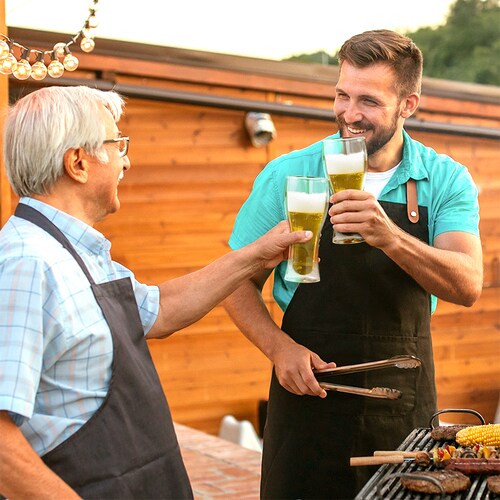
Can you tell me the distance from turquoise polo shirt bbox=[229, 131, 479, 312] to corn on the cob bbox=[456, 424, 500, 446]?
746 mm

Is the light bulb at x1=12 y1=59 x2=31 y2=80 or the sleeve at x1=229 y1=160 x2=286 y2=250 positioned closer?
the sleeve at x1=229 y1=160 x2=286 y2=250

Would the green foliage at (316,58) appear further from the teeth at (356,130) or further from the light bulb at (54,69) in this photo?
the teeth at (356,130)

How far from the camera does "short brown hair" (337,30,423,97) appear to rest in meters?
3.18

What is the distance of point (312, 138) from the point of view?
8.34 metres

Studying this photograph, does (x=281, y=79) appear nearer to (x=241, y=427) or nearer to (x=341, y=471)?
(x=241, y=427)

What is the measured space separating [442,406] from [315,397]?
20.6 ft

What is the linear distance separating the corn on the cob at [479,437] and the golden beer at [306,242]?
0.64 metres

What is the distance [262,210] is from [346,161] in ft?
1.97

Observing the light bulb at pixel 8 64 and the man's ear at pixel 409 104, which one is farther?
the light bulb at pixel 8 64

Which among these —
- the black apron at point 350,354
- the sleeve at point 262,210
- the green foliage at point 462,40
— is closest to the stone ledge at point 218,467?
the black apron at point 350,354

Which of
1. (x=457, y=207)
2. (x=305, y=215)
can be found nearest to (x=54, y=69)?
(x=305, y=215)

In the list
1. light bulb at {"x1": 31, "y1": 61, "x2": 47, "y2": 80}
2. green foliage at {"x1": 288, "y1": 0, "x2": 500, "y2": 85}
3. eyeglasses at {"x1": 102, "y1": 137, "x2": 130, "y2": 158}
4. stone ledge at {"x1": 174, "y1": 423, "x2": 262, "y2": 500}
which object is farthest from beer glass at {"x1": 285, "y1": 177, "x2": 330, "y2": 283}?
green foliage at {"x1": 288, "y1": 0, "x2": 500, "y2": 85}

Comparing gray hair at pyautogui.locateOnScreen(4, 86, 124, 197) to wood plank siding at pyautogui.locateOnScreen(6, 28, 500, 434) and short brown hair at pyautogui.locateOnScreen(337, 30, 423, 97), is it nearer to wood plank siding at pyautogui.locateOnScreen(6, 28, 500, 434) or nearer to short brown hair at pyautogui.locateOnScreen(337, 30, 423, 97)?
short brown hair at pyautogui.locateOnScreen(337, 30, 423, 97)

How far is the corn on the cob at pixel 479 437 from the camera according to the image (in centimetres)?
272
